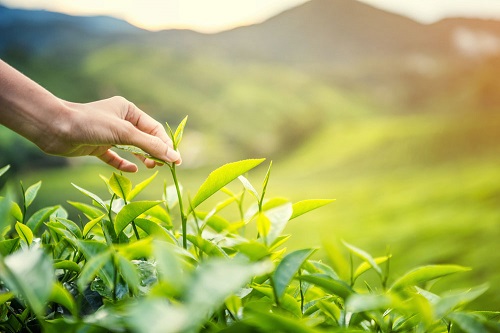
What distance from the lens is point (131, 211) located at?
1.64 feet

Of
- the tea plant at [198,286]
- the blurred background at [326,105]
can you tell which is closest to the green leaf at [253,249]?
the tea plant at [198,286]

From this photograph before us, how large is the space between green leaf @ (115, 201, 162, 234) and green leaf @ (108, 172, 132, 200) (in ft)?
0.21

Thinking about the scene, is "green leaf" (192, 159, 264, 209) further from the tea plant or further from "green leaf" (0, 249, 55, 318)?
"green leaf" (0, 249, 55, 318)

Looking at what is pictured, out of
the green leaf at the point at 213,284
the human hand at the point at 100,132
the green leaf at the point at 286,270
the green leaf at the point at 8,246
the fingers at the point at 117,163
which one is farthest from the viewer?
the fingers at the point at 117,163

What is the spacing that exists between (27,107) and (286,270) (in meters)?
0.47

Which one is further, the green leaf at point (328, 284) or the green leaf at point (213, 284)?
the green leaf at point (328, 284)

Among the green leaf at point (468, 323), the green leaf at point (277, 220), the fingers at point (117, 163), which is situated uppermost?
Result: the green leaf at point (277, 220)

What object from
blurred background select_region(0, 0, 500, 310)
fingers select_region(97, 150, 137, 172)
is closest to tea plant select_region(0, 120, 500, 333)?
fingers select_region(97, 150, 137, 172)

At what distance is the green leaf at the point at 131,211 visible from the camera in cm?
49

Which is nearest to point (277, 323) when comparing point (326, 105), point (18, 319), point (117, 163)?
point (18, 319)

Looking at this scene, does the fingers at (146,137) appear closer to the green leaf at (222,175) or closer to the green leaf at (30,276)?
the green leaf at (222,175)

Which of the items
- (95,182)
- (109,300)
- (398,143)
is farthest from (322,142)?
(109,300)

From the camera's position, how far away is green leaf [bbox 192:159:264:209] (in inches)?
19.6

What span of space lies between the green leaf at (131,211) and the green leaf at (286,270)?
0.14 meters
